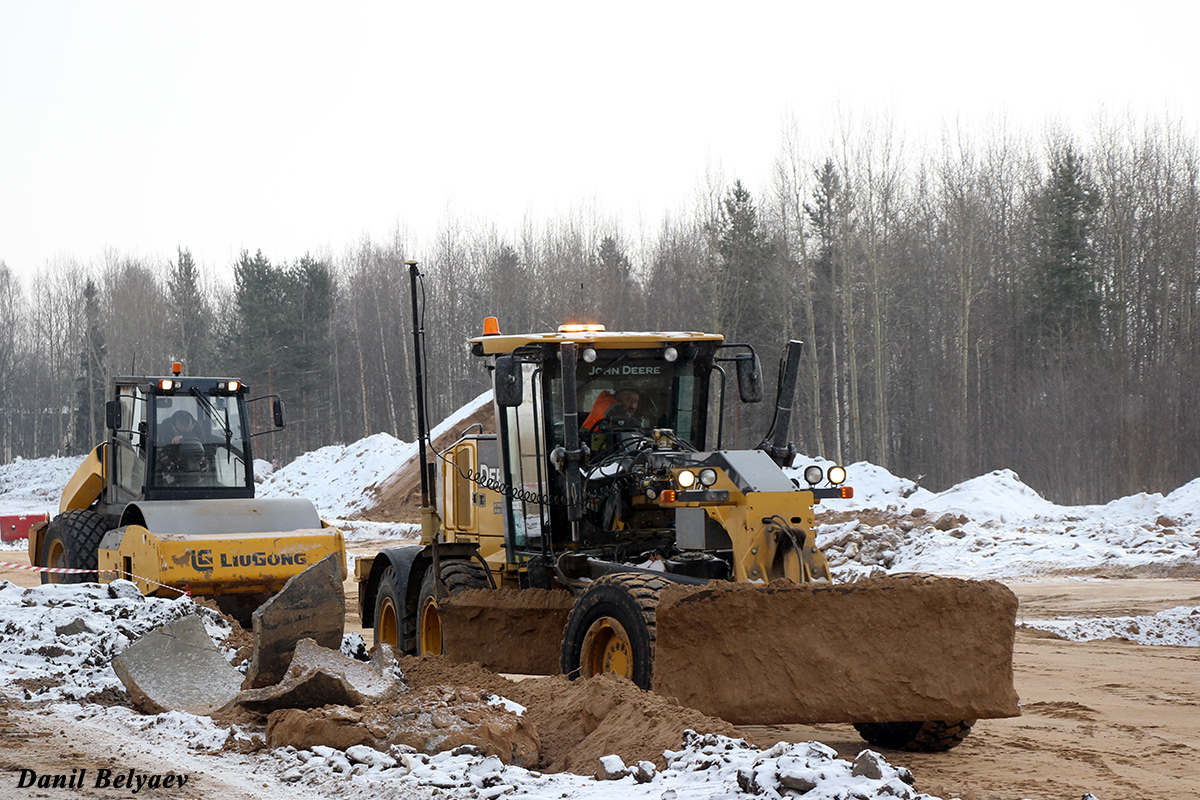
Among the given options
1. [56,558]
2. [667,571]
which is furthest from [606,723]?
[56,558]

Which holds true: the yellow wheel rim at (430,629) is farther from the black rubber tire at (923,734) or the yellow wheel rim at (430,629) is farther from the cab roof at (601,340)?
the black rubber tire at (923,734)

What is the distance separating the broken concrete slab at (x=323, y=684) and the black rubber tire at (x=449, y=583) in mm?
1336

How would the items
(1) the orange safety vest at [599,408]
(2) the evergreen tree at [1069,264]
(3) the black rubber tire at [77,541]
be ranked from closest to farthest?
(1) the orange safety vest at [599,408], (3) the black rubber tire at [77,541], (2) the evergreen tree at [1069,264]

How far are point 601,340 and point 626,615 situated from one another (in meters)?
2.50

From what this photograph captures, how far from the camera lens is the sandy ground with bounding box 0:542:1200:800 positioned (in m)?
6.25

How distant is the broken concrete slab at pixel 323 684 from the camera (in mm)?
7402

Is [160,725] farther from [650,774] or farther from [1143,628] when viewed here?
[1143,628]

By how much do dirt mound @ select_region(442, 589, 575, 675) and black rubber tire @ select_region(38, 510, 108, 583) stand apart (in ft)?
19.4

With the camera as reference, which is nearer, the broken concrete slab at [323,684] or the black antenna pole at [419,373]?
the broken concrete slab at [323,684]

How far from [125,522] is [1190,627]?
11.9 meters

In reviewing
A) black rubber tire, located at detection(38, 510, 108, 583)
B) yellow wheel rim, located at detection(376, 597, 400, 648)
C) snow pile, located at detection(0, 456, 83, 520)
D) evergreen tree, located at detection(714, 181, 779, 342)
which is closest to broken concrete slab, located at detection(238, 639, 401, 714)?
yellow wheel rim, located at detection(376, 597, 400, 648)

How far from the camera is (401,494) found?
32.8 metres

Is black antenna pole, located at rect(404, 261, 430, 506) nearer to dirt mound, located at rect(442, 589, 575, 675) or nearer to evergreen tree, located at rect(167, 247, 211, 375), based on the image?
dirt mound, located at rect(442, 589, 575, 675)

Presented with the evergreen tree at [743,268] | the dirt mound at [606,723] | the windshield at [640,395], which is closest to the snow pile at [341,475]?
the evergreen tree at [743,268]
